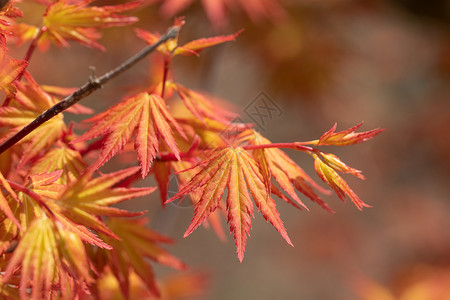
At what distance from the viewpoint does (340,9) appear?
2.18m

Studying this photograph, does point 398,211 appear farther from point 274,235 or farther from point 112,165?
point 112,165

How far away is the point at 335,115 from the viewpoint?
3.41 metres

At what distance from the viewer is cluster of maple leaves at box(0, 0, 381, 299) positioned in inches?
18.8

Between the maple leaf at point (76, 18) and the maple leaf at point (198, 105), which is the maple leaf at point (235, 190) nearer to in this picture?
the maple leaf at point (198, 105)

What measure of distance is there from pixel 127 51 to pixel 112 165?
639 mm

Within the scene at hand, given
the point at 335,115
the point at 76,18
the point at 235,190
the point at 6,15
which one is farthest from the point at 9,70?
the point at 335,115

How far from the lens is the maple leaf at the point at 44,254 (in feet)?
1.43

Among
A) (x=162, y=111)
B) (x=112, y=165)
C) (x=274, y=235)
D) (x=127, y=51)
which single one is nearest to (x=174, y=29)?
(x=162, y=111)

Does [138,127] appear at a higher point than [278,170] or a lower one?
higher

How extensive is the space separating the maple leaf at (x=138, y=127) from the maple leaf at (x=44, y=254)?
91 mm

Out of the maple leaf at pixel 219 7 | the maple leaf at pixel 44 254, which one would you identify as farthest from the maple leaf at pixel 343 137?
the maple leaf at pixel 219 7

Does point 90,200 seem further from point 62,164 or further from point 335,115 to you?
point 335,115

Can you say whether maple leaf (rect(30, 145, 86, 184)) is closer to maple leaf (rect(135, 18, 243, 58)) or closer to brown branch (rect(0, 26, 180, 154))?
brown branch (rect(0, 26, 180, 154))

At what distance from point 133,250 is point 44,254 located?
26cm
